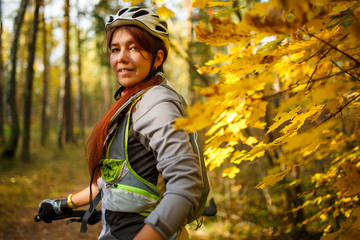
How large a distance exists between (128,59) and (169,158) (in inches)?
27.9

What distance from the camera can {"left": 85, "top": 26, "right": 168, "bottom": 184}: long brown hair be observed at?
4.46 ft

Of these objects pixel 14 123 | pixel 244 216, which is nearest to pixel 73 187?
pixel 14 123

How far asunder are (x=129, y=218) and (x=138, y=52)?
946 millimetres

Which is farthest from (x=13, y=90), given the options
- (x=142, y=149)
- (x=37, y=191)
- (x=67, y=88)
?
(x=142, y=149)

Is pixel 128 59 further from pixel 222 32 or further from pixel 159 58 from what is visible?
pixel 222 32

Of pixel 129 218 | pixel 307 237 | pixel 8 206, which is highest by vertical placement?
pixel 129 218

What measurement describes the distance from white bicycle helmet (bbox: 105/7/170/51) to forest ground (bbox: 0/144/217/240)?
5.62 ft

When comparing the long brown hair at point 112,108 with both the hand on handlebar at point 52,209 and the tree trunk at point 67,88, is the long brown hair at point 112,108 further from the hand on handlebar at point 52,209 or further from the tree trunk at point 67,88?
the tree trunk at point 67,88

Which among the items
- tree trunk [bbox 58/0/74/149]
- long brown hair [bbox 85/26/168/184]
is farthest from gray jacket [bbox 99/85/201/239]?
tree trunk [bbox 58/0/74/149]

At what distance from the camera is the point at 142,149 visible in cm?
125

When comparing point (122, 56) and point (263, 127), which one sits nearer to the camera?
point (122, 56)

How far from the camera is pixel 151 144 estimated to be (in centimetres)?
113

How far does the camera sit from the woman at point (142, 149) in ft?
3.37

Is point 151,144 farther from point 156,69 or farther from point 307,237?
point 307,237
